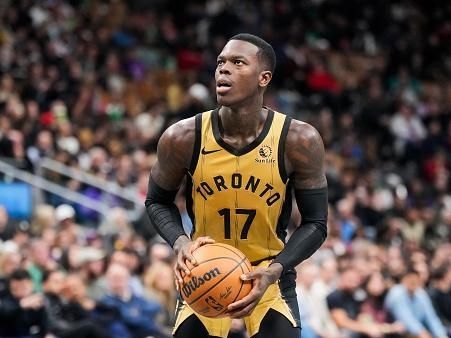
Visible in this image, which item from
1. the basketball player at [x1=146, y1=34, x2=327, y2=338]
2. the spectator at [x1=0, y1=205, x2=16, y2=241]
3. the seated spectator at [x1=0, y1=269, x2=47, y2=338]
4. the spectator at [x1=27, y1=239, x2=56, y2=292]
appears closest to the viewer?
the basketball player at [x1=146, y1=34, x2=327, y2=338]

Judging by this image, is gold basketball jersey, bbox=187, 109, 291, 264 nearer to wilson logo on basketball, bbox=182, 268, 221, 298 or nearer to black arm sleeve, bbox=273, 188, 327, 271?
black arm sleeve, bbox=273, 188, 327, 271

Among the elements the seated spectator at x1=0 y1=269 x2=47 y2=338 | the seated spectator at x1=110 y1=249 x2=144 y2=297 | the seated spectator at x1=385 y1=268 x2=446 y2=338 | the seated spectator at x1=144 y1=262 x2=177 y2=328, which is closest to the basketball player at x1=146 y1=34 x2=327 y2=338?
the seated spectator at x1=0 y1=269 x2=47 y2=338

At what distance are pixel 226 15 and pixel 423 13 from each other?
5493 millimetres

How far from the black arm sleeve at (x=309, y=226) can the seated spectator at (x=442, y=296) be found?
8.26 m

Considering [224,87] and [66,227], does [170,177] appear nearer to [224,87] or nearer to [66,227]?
[224,87]

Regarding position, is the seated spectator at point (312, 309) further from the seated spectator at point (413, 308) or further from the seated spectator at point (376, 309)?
the seated spectator at point (413, 308)

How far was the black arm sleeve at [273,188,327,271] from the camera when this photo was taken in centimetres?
641

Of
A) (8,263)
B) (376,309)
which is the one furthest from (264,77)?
(376,309)

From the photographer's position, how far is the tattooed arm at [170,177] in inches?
255

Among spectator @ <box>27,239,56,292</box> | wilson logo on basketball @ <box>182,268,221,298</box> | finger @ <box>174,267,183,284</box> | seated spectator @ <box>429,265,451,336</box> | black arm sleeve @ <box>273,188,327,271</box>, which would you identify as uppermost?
spectator @ <box>27,239,56,292</box>

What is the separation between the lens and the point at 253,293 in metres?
6.05

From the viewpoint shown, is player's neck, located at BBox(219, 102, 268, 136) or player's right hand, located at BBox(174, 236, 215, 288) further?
player's neck, located at BBox(219, 102, 268, 136)

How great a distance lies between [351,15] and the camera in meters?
24.3

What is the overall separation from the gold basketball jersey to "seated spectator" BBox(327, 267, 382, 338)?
6.44m
